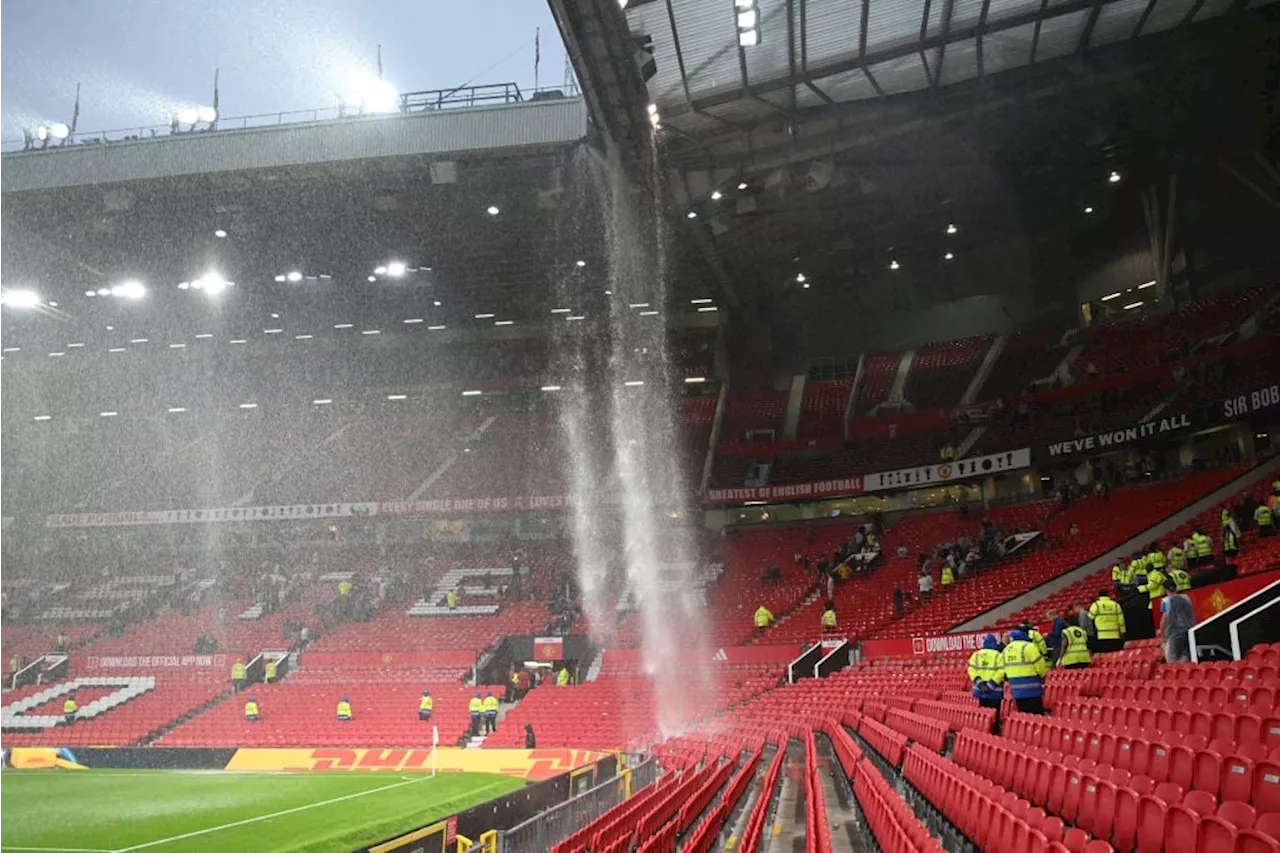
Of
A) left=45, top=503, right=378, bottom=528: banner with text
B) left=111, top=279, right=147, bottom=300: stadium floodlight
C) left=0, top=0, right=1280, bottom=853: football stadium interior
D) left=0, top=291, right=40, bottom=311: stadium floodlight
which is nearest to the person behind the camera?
left=0, top=0, right=1280, bottom=853: football stadium interior

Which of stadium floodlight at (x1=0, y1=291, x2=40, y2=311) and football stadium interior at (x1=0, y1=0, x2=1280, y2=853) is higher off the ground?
stadium floodlight at (x1=0, y1=291, x2=40, y2=311)

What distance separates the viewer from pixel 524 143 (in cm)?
2245

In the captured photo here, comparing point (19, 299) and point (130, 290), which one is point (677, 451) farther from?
point (19, 299)

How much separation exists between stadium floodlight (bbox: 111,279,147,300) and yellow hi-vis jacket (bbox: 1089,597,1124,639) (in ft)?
102

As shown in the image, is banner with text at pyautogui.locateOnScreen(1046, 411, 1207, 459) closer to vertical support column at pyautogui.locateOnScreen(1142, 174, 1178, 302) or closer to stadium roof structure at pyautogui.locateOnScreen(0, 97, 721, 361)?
vertical support column at pyautogui.locateOnScreen(1142, 174, 1178, 302)

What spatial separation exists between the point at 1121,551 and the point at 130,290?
31.5 metres

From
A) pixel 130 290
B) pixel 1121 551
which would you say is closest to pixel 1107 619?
pixel 1121 551

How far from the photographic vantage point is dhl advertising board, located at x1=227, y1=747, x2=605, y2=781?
22016mm

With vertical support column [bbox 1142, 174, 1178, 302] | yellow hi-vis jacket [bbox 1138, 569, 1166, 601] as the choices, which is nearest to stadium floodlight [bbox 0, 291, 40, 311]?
yellow hi-vis jacket [bbox 1138, 569, 1166, 601]

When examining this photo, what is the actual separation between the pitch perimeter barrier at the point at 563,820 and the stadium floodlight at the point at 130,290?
1054 inches

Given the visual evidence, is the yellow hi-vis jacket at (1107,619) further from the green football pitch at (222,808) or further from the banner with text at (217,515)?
the banner with text at (217,515)

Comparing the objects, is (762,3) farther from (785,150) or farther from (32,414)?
(32,414)

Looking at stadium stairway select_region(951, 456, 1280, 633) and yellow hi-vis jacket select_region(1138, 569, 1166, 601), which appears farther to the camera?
stadium stairway select_region(951, 456, 1280, 633)

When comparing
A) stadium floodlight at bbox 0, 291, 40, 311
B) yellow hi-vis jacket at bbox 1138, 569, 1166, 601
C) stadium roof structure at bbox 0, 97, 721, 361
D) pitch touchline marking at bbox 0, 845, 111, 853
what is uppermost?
stadium floodlight at bbox 0, 291, 40, 311
